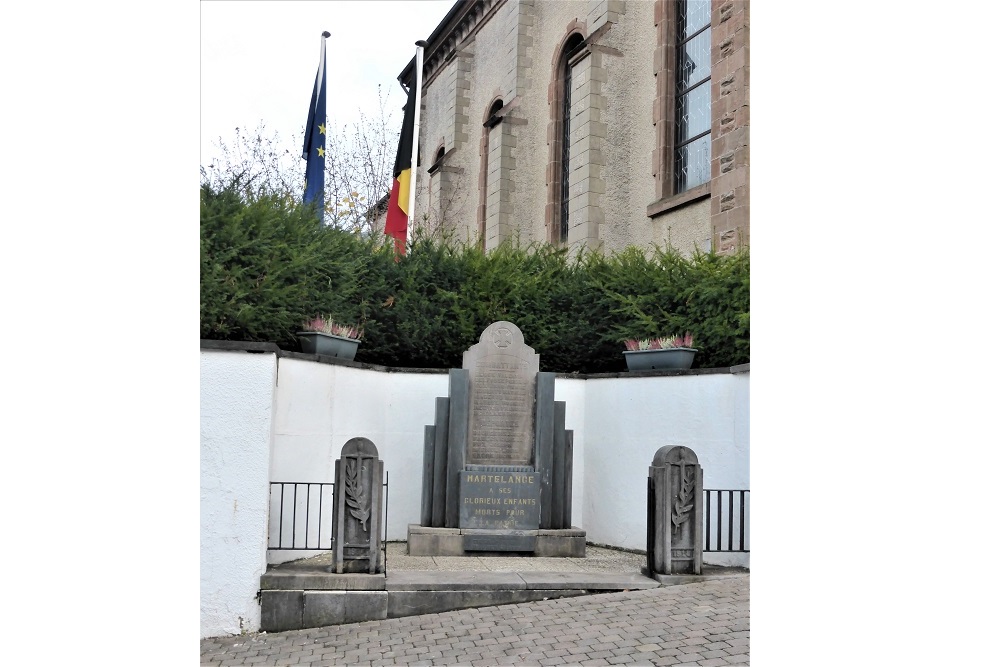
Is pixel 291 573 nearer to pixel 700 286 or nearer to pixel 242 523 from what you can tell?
pixel 242 523

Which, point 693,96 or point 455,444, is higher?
point 693,96

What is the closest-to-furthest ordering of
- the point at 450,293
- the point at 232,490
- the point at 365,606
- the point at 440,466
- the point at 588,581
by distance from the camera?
1. the point at 232,490
2. the point at 365,606
3. the point at 588,581
4. the point at 440,466
5. the point at 450,293

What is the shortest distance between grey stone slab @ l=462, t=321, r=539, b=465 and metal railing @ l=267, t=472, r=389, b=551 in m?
1.16

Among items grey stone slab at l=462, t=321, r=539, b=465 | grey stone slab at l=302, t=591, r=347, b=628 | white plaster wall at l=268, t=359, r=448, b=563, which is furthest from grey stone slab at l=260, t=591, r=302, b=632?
grey stone slab at l=462, t=321, r=539, b=465

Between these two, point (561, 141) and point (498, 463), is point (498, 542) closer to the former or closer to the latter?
point (498, 463)

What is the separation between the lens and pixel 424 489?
7672mm

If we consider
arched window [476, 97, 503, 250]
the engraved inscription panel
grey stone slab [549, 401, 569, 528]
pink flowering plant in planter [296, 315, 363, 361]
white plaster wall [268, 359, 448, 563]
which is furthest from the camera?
arched window [476, 97, 503, 250]

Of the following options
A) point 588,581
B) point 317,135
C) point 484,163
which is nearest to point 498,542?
point 588,581

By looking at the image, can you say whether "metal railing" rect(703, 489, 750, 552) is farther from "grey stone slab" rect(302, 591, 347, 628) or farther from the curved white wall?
"grey stone slab" rect(302, 591, 347, 628)

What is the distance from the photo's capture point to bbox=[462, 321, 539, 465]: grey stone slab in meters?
7.69

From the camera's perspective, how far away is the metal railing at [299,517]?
21.7 ft

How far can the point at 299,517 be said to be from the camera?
6.83 metres

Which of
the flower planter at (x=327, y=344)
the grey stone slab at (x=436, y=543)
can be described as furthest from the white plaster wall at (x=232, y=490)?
the grey stone slab at (x=436, y=543)

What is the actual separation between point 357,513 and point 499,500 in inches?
80.2
